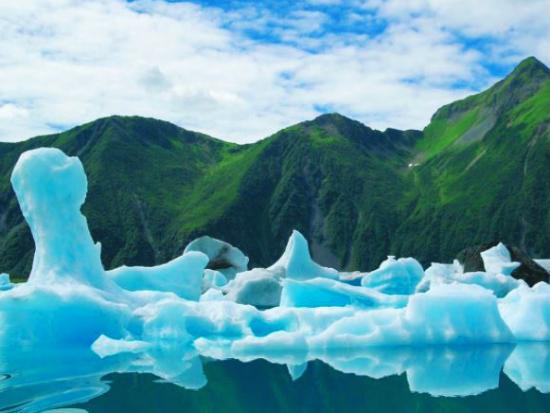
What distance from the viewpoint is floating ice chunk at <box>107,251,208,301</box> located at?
1858 centimetres

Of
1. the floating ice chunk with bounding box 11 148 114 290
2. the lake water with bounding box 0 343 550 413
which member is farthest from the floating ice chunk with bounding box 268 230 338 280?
the lake water with bounding box 0 343 550 413

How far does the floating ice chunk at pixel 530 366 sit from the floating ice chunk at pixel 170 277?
31.4 feet

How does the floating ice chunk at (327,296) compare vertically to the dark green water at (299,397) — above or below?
above

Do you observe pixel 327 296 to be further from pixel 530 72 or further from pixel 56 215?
pixel 530 72

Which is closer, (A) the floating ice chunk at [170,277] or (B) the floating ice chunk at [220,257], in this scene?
(A) the floating ice chunk at [170,277]

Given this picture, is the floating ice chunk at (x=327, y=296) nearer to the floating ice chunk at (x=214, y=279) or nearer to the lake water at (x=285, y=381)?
the lake water at (x=285, y=381)

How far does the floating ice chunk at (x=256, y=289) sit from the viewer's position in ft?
86.6

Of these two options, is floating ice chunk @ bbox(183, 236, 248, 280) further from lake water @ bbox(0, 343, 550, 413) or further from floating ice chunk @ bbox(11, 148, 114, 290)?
lake water @ bbox(0, 343, 550, 413)

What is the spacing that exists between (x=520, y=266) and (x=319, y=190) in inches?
4349

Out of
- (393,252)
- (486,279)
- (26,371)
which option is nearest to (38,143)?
(393,252)

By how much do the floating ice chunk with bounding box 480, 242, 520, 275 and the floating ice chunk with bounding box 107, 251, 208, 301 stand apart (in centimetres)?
1360

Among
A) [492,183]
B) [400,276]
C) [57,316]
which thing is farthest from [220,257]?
[492,183]

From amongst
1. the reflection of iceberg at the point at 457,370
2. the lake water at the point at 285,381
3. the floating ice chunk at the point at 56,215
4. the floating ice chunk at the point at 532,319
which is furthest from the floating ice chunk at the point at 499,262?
the floating ice chunk at the point at 56,215

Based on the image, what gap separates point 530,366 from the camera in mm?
9586
